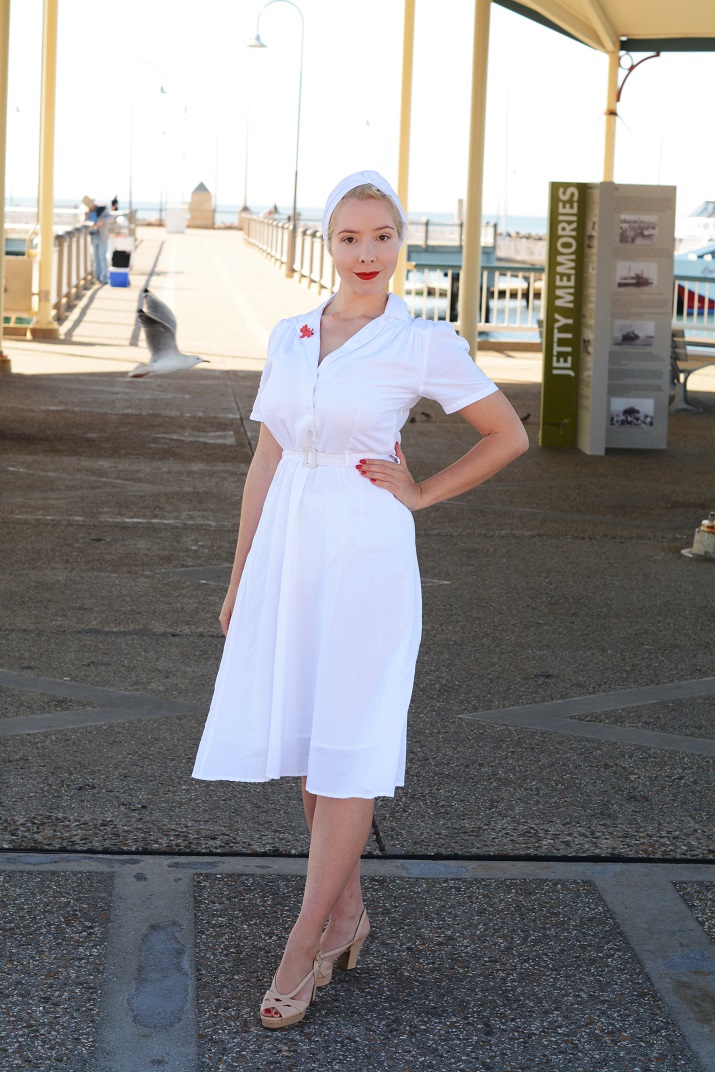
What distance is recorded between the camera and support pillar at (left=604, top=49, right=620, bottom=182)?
16.5 meters

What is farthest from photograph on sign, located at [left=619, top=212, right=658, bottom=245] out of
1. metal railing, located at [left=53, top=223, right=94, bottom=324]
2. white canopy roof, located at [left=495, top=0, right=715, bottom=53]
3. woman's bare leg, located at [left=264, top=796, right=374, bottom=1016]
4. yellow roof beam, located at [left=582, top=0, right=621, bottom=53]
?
metal railing, located at [left=53, top=223, right=94, bottom=324]

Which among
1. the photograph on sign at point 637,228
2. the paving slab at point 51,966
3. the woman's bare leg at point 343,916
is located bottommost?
the paving slab at point 51,966

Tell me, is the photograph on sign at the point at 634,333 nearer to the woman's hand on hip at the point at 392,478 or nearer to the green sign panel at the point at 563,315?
the green sign panel at the point at 563,315

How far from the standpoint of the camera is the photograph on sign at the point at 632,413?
12.2 meters

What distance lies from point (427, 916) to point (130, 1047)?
3.01 ft

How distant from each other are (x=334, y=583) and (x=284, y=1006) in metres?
0.91

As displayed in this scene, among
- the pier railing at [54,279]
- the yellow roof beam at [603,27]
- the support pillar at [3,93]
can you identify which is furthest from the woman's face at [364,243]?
the pier railing at [54,279]

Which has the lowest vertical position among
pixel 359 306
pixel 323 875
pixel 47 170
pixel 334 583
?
pixel 323 875

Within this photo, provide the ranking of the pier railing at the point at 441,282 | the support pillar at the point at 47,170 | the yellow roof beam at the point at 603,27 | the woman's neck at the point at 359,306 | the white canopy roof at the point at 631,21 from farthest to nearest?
1. the pier railing at the point at 441,282
2. the support pillar at the point at 47,170
3. the yellow roof beam at the point at 603,27
4. the white canopy roof at the point at 631,21
5. the woman's neck at the point at 359,306

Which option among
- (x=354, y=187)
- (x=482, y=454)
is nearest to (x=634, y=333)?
(x=482, y=454)

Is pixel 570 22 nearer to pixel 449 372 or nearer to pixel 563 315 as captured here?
pixel 563 315

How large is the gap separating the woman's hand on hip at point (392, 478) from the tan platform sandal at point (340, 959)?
97cm

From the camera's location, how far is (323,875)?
311 centimetres

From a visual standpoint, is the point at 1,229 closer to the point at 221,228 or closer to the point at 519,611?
the point at 519,611
